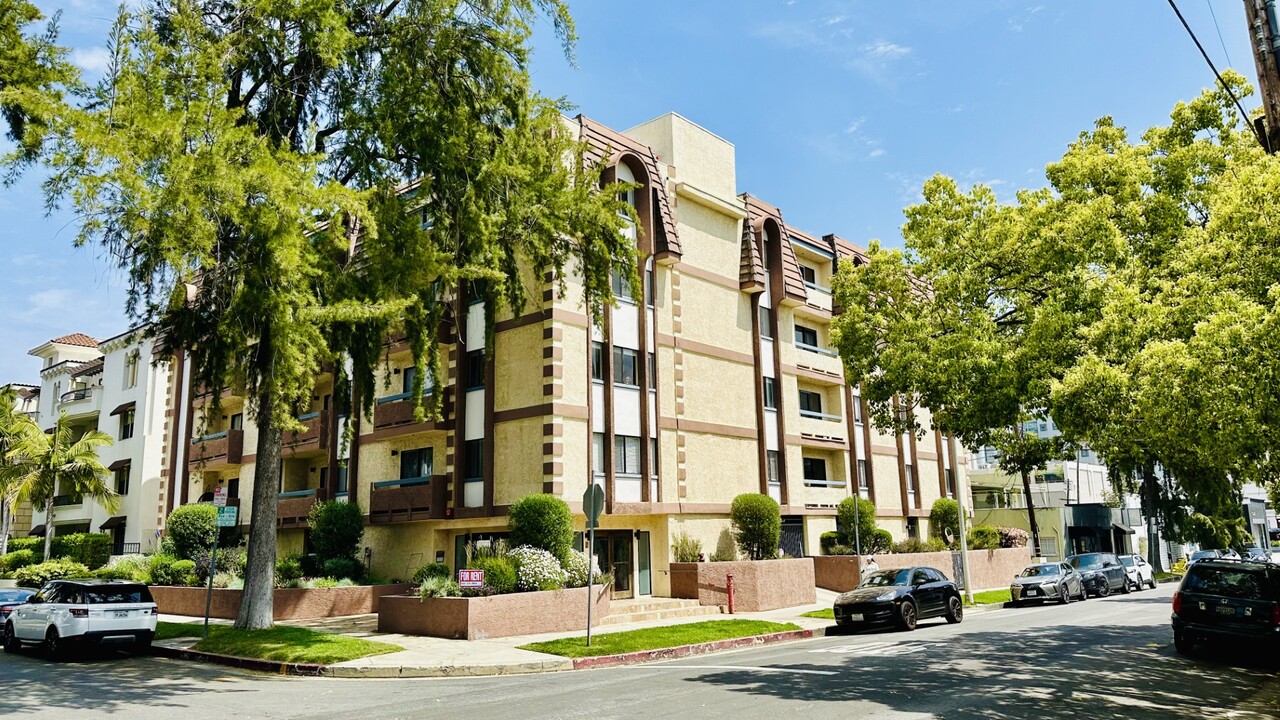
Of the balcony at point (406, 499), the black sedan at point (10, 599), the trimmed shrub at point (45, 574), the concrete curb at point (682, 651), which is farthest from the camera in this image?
the trimmed shrub at point (45, 574)

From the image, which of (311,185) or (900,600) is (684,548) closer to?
(900,600)

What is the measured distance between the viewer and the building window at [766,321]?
34125mm

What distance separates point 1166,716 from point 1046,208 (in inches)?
403

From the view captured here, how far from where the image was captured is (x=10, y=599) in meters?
22.5

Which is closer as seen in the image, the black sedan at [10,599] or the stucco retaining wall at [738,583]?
the black sedan at [10,599]

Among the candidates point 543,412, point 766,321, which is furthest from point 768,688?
point 766,321

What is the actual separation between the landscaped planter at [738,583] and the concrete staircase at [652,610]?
17.6 inches

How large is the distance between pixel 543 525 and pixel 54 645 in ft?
35.4

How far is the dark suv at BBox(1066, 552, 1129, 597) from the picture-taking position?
113 ft

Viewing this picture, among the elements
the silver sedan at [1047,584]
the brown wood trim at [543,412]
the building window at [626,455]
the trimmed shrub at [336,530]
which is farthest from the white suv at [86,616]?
the silver sedan at [1047,584]

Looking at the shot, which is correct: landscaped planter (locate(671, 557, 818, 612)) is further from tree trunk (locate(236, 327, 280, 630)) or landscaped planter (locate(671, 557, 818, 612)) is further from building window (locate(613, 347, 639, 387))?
tree trunk (locate(236, 327, 280, 630))

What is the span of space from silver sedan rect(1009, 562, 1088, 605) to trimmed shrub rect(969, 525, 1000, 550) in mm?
6481

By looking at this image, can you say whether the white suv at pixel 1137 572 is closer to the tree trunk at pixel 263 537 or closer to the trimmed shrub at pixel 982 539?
the trimmed shrub at pixel 982 539

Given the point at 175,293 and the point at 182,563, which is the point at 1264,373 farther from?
the point at 182,563
